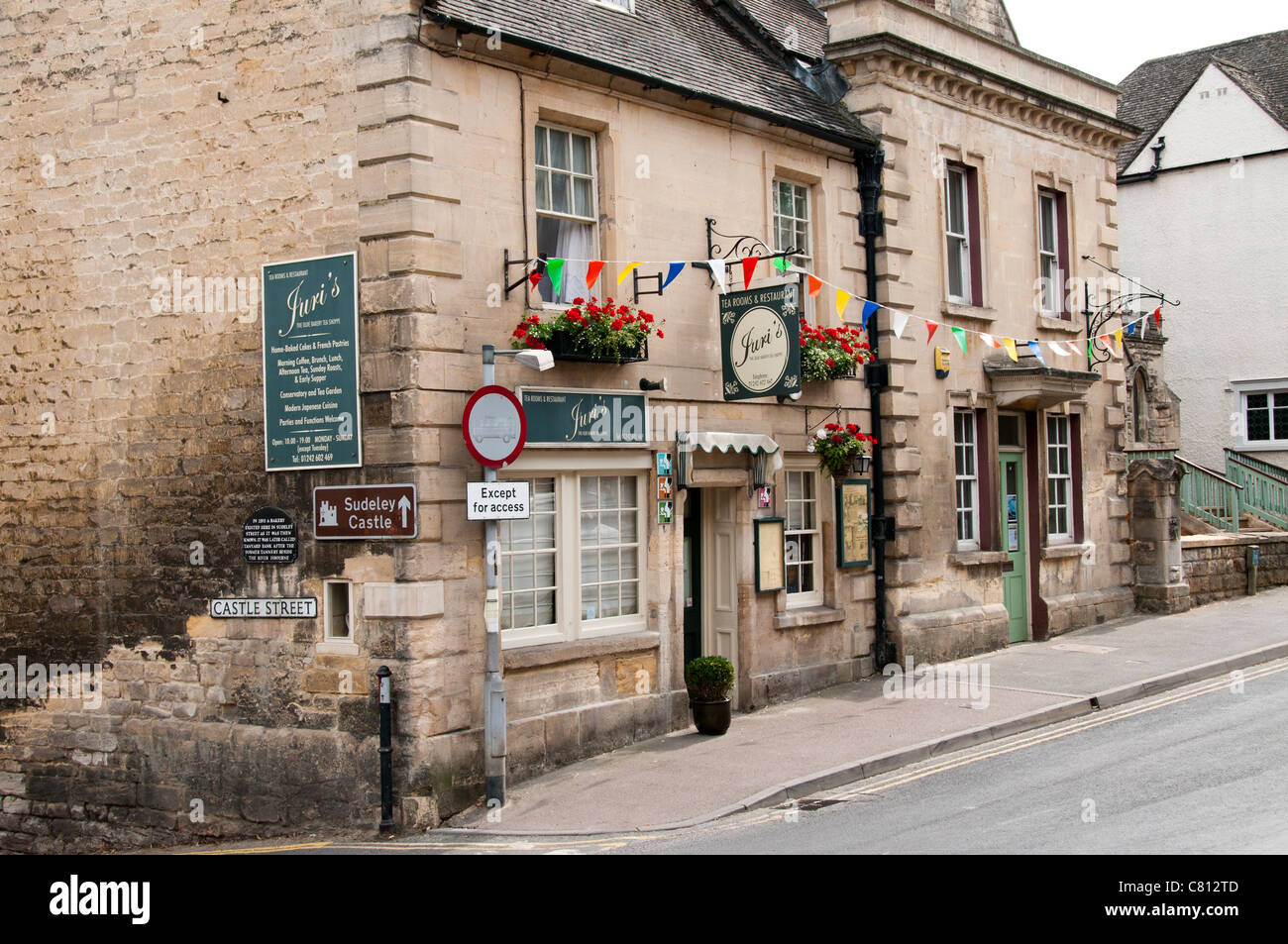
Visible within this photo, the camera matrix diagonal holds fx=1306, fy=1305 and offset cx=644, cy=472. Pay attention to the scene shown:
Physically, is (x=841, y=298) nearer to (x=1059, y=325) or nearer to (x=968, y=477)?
(x=968, y=477)

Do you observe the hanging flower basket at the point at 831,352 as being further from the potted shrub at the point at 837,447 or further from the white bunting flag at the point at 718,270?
the white bunting flag at the point at 718,270

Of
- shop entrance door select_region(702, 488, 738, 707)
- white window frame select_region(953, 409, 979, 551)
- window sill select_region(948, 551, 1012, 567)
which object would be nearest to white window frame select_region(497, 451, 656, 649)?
shop entrance door select_region(702, 488, 738, 707)

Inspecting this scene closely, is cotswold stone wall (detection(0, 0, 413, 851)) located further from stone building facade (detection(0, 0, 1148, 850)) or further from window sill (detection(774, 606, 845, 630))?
window sill (detection(774, 606, 845, 630))

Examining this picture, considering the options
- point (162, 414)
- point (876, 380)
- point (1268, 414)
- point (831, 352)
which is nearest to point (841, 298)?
point (831, 352)

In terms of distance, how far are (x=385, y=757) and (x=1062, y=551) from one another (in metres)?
11.9

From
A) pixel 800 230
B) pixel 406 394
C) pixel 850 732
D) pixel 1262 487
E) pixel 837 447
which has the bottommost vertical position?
pixel 850 732

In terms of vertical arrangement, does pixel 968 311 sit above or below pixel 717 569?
above

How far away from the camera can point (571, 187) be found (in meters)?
13.0

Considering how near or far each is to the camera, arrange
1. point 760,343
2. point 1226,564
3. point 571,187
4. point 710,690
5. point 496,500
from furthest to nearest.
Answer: point 1226,564, point 760,343, point 710,690, point 571,187, point 496,500

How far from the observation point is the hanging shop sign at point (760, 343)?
1328cm

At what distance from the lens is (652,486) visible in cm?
1356

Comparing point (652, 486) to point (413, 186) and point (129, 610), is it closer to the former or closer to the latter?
point (413, 186)

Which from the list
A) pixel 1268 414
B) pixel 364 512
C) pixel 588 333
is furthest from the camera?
pixel 1268 414

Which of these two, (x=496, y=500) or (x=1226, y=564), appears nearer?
(x=496, y=500)
